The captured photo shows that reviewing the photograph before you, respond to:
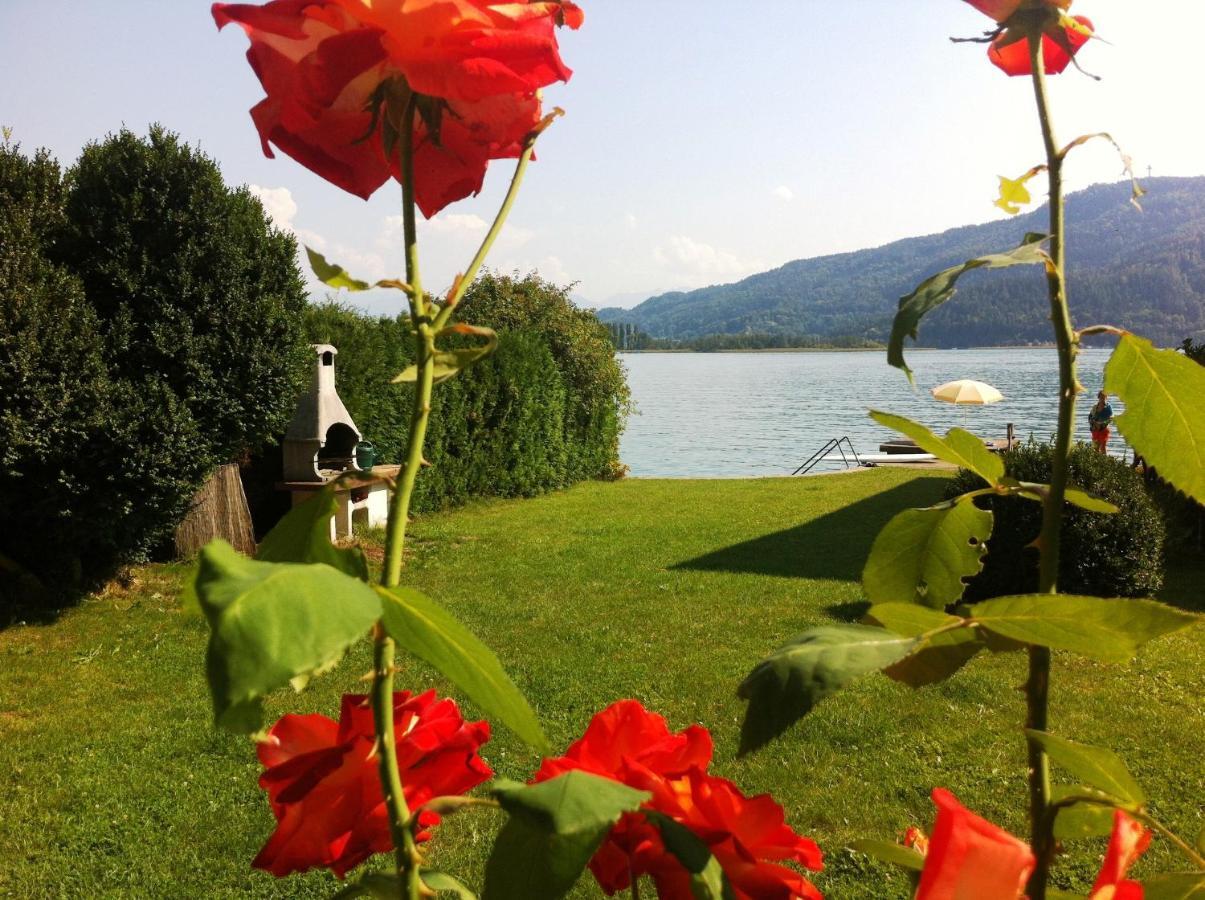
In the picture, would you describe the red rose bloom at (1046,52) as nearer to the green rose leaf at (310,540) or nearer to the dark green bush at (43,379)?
the green rose leaf at (310,540)

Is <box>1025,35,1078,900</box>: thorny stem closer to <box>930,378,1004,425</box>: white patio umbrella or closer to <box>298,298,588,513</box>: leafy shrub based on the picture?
<box>298,298,588,513</box>: leafy shrub

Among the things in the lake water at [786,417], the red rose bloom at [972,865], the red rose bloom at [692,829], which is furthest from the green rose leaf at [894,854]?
the lake water at [786,417]

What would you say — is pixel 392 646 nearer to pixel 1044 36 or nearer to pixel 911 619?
pixel 911 619

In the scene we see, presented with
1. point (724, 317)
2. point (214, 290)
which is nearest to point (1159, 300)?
point (724, 317)

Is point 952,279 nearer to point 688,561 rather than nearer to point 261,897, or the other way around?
point 261,897

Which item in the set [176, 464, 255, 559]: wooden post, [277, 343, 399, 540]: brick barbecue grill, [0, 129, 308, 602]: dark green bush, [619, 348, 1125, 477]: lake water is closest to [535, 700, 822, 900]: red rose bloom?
[619, 348, 1125, 477]: lake water

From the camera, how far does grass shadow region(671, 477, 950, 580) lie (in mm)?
9047

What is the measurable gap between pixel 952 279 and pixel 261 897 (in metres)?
3.78

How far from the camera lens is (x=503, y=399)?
1362 centimetres

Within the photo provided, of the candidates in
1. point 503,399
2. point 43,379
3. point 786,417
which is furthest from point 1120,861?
point 786,417

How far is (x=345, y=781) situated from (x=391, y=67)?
1.20 ft

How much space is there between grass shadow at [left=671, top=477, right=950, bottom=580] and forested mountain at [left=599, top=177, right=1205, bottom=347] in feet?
97.2

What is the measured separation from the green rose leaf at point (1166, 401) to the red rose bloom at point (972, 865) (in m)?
0.31

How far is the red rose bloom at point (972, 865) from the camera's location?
0.33 meters
